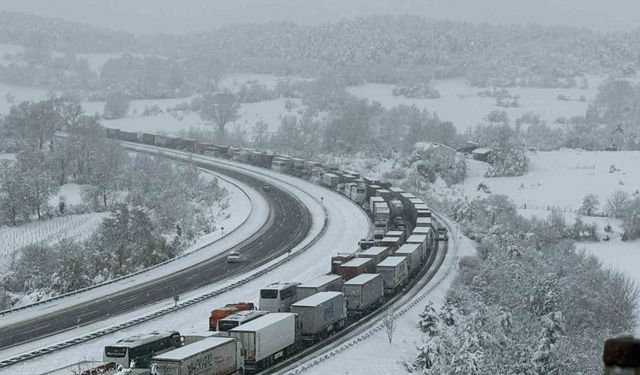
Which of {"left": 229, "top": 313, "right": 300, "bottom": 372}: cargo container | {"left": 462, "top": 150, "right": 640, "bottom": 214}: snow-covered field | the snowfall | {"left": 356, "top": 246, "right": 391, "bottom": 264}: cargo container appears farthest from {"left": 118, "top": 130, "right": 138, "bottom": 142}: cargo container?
{"left": 229, "top": 313, "right": 300, "bottom": 372}: cargo container

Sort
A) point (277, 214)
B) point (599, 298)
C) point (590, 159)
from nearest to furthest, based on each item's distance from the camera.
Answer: point (599, 298) < point (277, 214) < point (590, 159)

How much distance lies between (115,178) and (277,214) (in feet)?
87.4

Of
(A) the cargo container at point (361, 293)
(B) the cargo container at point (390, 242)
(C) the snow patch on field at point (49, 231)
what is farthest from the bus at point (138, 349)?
(C) the snow patch on field at point (49, 231)

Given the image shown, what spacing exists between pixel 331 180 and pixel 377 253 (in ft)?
168

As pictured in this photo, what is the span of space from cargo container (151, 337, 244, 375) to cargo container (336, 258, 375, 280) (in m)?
18.8

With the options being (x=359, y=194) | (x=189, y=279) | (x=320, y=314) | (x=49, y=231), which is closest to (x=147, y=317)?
(x=320, y=314)

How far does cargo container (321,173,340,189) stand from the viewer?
109062mm

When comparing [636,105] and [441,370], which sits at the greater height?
[636,105]

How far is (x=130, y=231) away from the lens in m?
71.8

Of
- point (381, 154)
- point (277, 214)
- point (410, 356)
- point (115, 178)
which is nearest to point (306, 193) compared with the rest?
point (277, 214)

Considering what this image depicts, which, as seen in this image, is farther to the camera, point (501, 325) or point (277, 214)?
point (277, 214)

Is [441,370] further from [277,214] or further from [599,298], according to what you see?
[277,214]

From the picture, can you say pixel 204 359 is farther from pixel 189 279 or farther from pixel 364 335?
pixel 189 279

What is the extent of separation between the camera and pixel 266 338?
3612cm
